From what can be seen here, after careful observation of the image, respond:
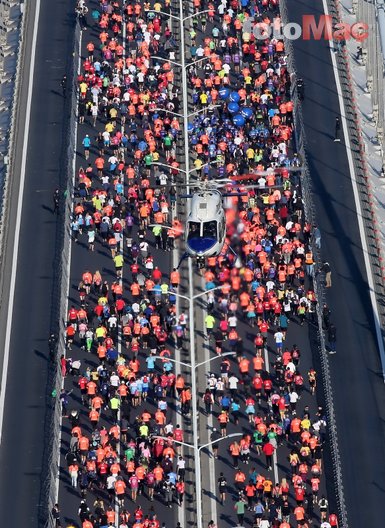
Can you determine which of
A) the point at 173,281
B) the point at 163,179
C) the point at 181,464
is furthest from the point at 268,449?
the point at 163,179

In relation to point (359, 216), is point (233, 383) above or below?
below

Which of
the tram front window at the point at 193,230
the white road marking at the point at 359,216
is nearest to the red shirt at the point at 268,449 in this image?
the white road marking at the point at 359,216

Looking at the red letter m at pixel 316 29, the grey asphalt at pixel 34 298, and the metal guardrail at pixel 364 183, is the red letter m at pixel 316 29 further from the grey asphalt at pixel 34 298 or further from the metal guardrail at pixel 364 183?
the grey asphalt at pixel 34 298

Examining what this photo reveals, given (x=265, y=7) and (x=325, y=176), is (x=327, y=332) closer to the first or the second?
(x=325, y=176)

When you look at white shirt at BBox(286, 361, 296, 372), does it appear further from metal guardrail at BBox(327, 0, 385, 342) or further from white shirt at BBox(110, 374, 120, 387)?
white shirt at BBox(110, 374, 120, 387)

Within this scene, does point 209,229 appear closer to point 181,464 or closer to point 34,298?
point 34,298

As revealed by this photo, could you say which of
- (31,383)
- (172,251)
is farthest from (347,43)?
(31,383)
